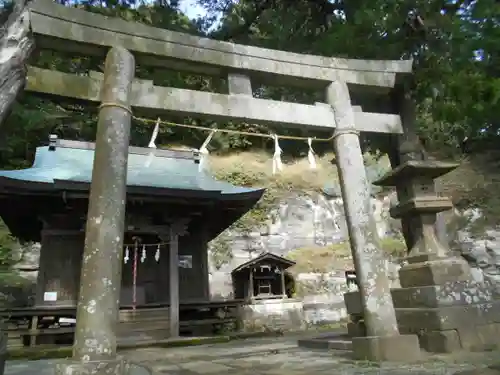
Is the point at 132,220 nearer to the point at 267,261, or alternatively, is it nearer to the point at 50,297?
the point at 50,297

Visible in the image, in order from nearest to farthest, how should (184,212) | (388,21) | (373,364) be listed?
(373,364) → (388,21) → (184,212)

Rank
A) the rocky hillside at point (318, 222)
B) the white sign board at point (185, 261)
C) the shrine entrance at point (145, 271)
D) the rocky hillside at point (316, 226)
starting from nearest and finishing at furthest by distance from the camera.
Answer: the shrine entrance at point (145, 271)
the white sign board at point (185, 261)
the rocky hillside at point (316, 226)
the rocky hillside at point (318, 222)

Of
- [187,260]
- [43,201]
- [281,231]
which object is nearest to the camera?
[43,201]

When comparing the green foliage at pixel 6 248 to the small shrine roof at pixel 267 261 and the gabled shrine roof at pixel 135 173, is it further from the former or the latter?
the small shrine roof at pixel 267 261

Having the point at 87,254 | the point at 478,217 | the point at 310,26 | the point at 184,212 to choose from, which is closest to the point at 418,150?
the point at 310,26

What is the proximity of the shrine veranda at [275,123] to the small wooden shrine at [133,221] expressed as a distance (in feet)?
18.0

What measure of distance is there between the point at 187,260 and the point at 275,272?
140 inches

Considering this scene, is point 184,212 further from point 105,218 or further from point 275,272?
point 105,218

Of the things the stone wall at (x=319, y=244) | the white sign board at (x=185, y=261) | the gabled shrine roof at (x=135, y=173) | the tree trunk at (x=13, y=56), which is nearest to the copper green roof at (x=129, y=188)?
the gabled shrine roof at (x=135, y=173)

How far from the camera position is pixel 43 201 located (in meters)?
10.4

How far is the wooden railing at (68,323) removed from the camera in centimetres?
990

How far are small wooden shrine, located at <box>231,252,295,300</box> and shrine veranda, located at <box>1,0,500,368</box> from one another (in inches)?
300

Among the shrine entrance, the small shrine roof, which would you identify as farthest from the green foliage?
the small shrine roof

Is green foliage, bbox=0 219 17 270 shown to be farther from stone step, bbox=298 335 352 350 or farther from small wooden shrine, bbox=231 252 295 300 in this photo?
stone step, bbox=298 335 352 350
